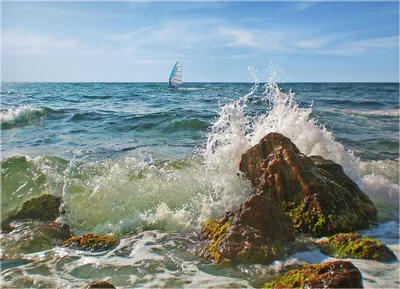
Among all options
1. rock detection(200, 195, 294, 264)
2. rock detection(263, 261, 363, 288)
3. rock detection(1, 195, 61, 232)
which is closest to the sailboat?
rock detection(1, 195, 61, 232)

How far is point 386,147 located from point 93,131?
928 cm

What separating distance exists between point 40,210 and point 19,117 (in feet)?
36.4

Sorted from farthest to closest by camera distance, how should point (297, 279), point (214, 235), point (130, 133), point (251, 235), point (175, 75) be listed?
point (175, 75), point (130, 133), point (214, 235), point (251, 235), point (297, 279)

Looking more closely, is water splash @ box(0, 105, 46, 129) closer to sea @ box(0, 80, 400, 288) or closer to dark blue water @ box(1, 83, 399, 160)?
dark blue water @ box(1, 83, 399, 160)

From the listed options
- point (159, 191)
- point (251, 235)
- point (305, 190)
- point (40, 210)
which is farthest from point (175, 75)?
point (251, 235)

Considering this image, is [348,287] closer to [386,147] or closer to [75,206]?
[75,206]

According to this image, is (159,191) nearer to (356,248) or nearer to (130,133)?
(356,248)

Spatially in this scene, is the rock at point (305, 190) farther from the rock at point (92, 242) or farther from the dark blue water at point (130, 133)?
the dark blue water at point (130, 133)

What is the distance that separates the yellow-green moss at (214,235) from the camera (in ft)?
12.4

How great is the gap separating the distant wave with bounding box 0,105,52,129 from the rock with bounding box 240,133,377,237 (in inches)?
456

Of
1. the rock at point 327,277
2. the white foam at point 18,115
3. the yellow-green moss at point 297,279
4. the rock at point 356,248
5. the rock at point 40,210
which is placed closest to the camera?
the rock at point 327,277

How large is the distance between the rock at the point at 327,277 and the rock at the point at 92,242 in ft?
6.97

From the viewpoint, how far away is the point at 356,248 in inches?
149

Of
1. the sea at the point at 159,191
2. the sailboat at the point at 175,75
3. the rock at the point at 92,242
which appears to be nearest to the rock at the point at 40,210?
the sea at the point at 159,191
